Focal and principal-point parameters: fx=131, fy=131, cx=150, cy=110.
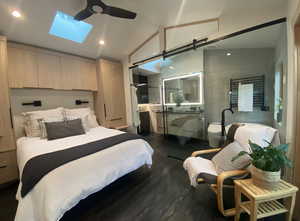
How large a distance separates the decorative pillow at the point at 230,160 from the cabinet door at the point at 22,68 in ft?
11.7

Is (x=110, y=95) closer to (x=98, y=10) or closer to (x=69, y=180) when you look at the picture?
(x=98, y=10)

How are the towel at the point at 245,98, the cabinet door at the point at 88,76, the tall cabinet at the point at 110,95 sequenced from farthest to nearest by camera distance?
the tall cabinet at the point at 110,95 < the cabinet door at the point at 88,76 < the towel at the point at 245,98

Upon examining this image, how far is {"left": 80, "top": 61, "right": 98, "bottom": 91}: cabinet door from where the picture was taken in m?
3.35

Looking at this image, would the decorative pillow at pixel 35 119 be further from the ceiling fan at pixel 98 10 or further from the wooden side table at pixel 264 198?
the wooden side table at pixel 264 198

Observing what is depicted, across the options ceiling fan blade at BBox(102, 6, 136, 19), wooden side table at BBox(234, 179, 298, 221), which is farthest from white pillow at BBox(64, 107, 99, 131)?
wooden side table at BBox(234, 179, 298, 221)

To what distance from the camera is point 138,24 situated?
107 inches

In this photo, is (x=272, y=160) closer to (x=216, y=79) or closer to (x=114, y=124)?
(x=216, y=79)

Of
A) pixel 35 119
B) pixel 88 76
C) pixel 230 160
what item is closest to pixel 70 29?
pixel 88 76

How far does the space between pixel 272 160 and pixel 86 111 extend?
336 cm

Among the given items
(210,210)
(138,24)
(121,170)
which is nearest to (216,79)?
(138,24)

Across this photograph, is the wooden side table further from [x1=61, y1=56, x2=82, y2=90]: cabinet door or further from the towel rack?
[x1=61, y1=56, x2=82, y2=90]: cabinet door

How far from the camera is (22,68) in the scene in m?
2.48

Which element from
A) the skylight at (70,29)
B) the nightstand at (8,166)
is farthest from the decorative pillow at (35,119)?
the skylight at (70,29)

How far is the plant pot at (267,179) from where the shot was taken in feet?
3.82
